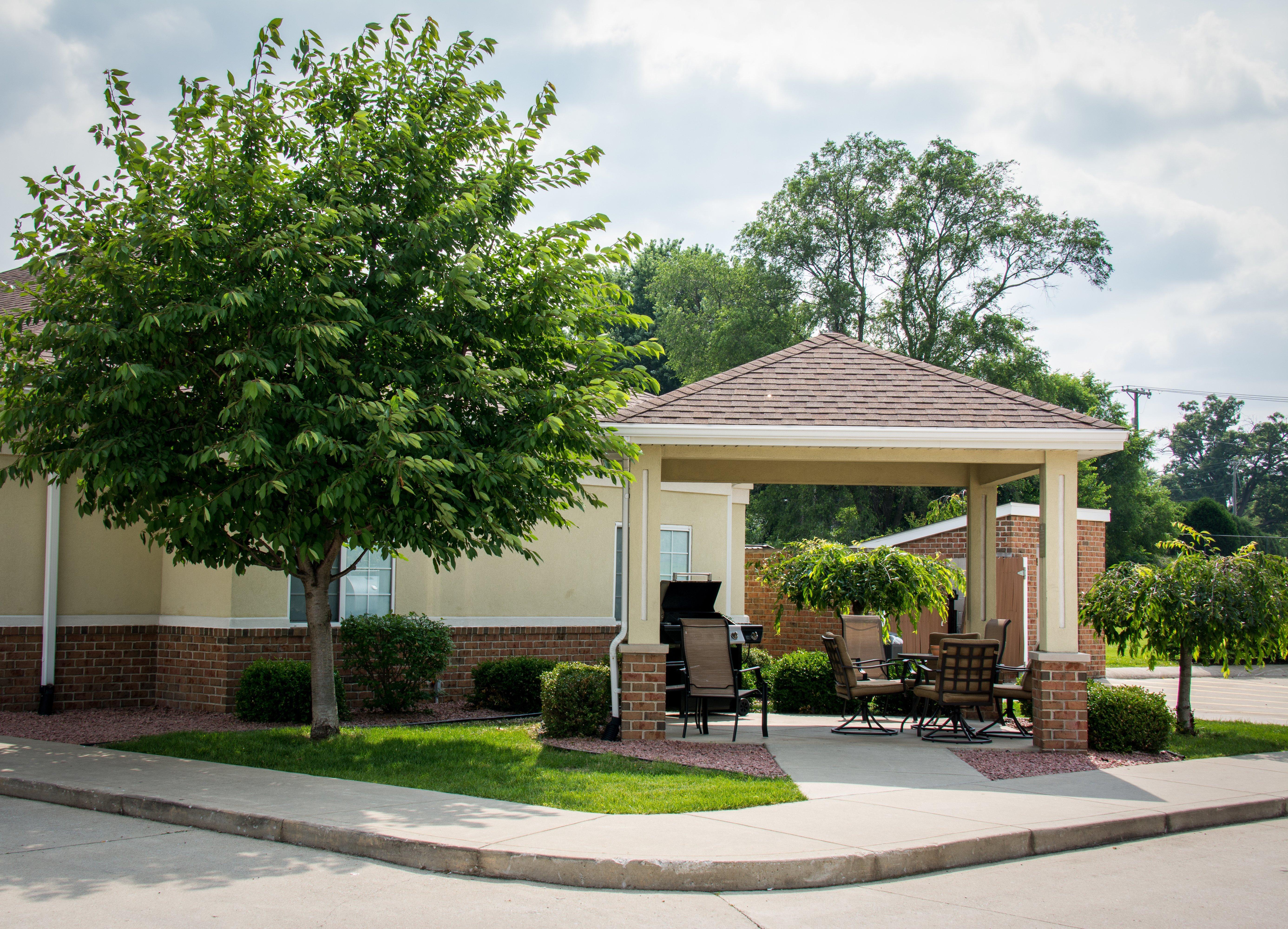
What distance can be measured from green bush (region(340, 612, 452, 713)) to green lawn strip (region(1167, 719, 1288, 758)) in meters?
8.34

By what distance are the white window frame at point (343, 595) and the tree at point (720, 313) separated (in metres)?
20.4

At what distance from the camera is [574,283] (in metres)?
9.86

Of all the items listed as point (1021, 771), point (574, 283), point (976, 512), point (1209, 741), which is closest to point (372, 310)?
point (574, 283)

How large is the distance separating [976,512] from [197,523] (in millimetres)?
9454

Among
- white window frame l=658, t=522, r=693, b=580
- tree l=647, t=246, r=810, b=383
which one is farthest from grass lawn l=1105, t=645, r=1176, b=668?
tree l=647, t=246, r=810, b=383

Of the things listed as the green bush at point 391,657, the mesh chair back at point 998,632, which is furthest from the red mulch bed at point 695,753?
the mesh chair back at point 998,632

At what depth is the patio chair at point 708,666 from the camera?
11.0 meters

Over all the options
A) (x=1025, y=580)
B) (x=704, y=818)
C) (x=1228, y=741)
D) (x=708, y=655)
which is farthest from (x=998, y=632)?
(x=1025, y=580)

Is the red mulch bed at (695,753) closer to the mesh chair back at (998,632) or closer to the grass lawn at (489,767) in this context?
the grass lawn at (489,767)

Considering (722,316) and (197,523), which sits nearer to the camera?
(197,523)

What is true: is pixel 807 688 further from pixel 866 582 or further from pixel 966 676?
pixel 966 676

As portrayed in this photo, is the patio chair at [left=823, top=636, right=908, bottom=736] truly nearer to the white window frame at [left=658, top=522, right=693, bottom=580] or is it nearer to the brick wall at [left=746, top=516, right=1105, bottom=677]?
the white window frame at [left=658, top=522, right=693, bottom=580]

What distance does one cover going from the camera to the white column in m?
10.5

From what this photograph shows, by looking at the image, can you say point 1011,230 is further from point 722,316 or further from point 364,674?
point 364,674
